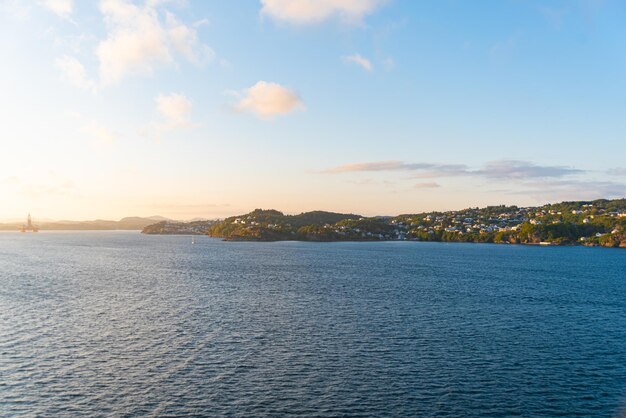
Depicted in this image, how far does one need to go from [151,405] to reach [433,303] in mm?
48162

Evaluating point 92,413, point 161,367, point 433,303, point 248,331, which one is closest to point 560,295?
point 433,303

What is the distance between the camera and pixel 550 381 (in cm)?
3725

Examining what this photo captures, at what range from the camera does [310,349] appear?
4500 cm

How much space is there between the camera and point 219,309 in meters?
65.0

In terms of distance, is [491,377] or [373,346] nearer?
[491,377]

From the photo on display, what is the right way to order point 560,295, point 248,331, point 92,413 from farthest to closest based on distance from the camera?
point 560,295 < point 248,331 < point 92,413

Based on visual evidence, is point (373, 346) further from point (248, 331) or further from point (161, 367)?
point (161, 367)

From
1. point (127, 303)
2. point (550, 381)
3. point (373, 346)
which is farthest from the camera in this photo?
point (127, 303)

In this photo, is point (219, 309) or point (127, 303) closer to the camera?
point (219, 309)

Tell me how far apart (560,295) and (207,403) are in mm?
69827

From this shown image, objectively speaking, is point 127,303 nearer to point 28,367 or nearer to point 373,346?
point 28,367

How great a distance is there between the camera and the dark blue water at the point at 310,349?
32.9m

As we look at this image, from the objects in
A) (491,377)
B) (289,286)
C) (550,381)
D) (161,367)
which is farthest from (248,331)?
(289,286)

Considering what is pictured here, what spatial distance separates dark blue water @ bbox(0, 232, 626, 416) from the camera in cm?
3291
